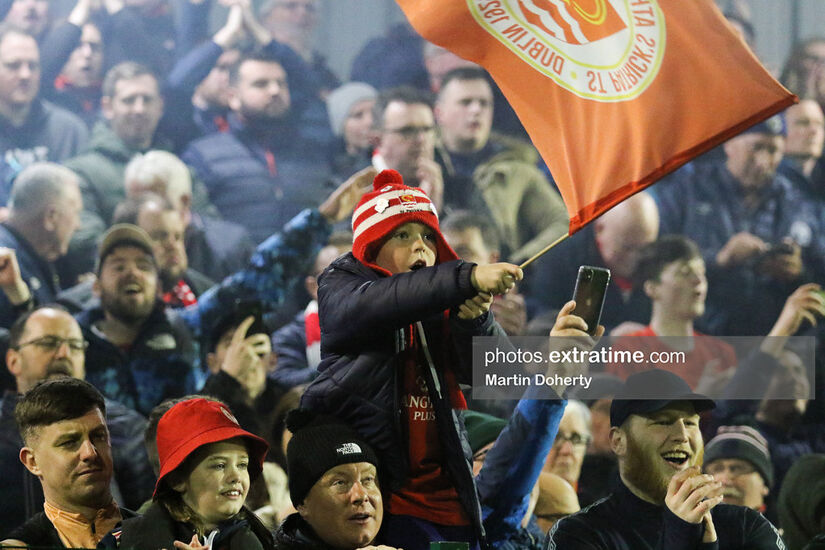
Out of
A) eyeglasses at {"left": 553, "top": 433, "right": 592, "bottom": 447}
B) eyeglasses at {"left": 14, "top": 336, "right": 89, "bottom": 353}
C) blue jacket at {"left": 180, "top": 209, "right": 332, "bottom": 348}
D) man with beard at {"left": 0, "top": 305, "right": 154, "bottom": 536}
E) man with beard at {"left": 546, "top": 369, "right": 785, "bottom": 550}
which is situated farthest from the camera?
blue jacket at {"left": 180, "top": 209, "right": 332, "bottom": 348}

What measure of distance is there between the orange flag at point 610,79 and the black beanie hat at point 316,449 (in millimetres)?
880

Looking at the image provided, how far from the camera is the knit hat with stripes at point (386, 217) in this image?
9.36ft

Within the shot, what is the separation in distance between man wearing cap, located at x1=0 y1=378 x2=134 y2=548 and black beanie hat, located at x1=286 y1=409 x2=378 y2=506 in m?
0.45

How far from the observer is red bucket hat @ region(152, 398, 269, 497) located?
2715 millimetres

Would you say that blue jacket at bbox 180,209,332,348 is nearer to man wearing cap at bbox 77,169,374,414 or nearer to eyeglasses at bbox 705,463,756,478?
man wearing cap at bbox 77,169,374,414

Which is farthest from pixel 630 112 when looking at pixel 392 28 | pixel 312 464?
pixel 392 28

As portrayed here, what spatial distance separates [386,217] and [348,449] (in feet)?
1.84

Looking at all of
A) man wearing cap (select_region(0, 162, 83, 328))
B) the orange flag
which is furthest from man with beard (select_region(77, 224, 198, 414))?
the orange flag

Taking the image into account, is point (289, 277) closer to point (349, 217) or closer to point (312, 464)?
point (349, 217)

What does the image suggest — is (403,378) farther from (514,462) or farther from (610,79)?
(610,79)

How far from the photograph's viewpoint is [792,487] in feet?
20.3

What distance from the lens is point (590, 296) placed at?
3141 mm

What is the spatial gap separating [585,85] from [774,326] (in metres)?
3.75

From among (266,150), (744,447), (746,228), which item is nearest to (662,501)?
(744,447)
